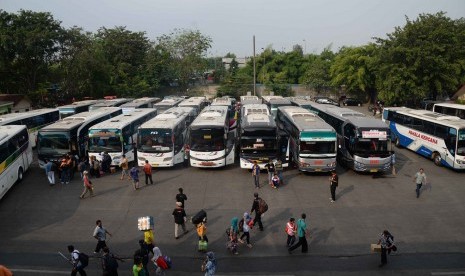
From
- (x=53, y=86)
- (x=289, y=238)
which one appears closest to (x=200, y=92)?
(x=53, y=86)

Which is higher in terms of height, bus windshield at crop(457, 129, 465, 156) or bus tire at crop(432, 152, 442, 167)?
bus windshield at crop(457, 129, 465, 156)

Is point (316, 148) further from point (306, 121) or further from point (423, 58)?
point (423, 58)

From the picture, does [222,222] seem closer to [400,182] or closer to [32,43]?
[400,182]

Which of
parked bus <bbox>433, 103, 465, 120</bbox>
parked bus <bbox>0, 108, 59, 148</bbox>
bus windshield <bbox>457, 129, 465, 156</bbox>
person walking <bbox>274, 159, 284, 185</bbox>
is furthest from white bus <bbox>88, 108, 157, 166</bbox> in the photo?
parked bus <bbox>433, 103, 465, 120</bbox>

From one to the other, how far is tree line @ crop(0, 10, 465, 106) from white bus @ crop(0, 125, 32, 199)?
23408 mm

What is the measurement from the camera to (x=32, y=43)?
40.8m

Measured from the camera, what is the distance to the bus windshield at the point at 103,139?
2177 cm

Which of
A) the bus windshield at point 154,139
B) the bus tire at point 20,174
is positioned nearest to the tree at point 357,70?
the bus windshield at point 154,139

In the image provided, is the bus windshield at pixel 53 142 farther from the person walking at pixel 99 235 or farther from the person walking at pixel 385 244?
the person walking at pixel 385 244

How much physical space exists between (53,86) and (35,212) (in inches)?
1520

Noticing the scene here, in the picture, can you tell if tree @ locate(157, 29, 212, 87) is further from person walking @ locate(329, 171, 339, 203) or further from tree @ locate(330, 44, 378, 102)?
person walking @ locate(329, 171, 339, 203)

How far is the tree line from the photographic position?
3772cm

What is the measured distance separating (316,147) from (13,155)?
585 inches

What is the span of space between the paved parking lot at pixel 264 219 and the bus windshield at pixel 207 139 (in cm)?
145
